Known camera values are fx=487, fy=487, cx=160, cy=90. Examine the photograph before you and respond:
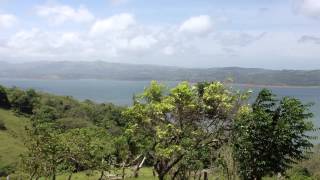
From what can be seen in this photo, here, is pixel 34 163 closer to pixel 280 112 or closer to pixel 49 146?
pixel 49 146

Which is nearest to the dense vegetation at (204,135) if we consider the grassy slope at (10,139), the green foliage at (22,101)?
the grassy slope at (10,139)

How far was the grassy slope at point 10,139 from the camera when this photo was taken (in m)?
72.2

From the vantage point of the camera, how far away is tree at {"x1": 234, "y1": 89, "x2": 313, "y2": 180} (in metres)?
23.7

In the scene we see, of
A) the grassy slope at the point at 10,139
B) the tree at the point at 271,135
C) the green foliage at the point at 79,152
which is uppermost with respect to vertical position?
the tree at the point at 271,135

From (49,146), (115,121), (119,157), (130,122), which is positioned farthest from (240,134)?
(115,121)

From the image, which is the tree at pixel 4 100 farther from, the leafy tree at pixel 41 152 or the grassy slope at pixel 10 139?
the leafy tree at pixel 41 152

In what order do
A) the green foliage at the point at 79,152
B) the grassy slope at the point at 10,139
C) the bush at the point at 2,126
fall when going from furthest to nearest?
the bush at the point at 2,126 → the grassy slope at the point at 10,139 → the green foliage at the point at 79,152

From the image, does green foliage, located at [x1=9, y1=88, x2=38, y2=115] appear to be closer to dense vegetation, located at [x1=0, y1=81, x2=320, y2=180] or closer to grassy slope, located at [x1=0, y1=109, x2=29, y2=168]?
grassy slope, located at [x1=0, y1=109, x2=29, y2=168]

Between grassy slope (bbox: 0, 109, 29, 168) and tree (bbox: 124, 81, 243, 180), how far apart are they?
3472 cm

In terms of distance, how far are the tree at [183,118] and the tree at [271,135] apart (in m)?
1.71

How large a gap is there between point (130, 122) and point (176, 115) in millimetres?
2801

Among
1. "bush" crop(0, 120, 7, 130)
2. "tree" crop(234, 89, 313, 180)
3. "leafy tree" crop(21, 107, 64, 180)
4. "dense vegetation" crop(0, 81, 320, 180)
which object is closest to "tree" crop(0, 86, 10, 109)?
"bush" crop(0, 120, 7, 130)

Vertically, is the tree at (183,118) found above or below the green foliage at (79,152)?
above

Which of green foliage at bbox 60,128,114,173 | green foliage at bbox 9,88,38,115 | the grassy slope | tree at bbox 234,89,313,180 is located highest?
tree at bbox 234,89,313,180
